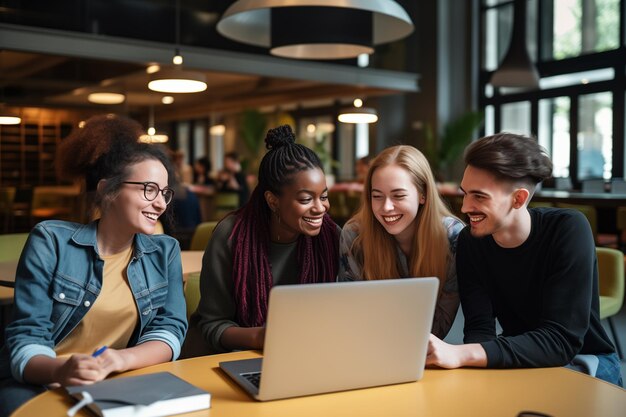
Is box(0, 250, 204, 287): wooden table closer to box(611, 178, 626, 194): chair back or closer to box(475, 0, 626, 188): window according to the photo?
box(611, 178, 626, 194): chair back

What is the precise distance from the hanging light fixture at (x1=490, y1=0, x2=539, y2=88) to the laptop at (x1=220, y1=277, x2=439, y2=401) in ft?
23.4

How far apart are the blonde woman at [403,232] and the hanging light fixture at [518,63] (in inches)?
246

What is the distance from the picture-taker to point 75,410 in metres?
1.18

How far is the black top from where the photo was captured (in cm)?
162

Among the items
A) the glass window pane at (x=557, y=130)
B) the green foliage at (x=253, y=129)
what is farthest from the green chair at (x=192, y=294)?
the green foliage at (x=253, y=129)

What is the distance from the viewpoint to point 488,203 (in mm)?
1767

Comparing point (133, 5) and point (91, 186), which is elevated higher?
point (133, 5)

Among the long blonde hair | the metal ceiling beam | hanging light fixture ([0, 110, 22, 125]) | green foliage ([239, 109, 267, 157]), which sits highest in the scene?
the metal ceiling beam

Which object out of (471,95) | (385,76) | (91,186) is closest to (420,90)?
(471,95)

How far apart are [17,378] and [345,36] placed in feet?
8.29

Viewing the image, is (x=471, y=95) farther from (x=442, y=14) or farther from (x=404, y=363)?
(x=404, y=363)

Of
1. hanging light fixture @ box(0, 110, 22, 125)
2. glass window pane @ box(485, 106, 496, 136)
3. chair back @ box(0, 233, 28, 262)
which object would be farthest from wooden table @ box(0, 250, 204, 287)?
glass window pane @ box(485, 106, 496, 136)

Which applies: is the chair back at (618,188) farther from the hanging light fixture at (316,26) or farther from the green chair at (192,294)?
the green chair at (192,294)

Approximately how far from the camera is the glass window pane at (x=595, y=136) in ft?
33.6
